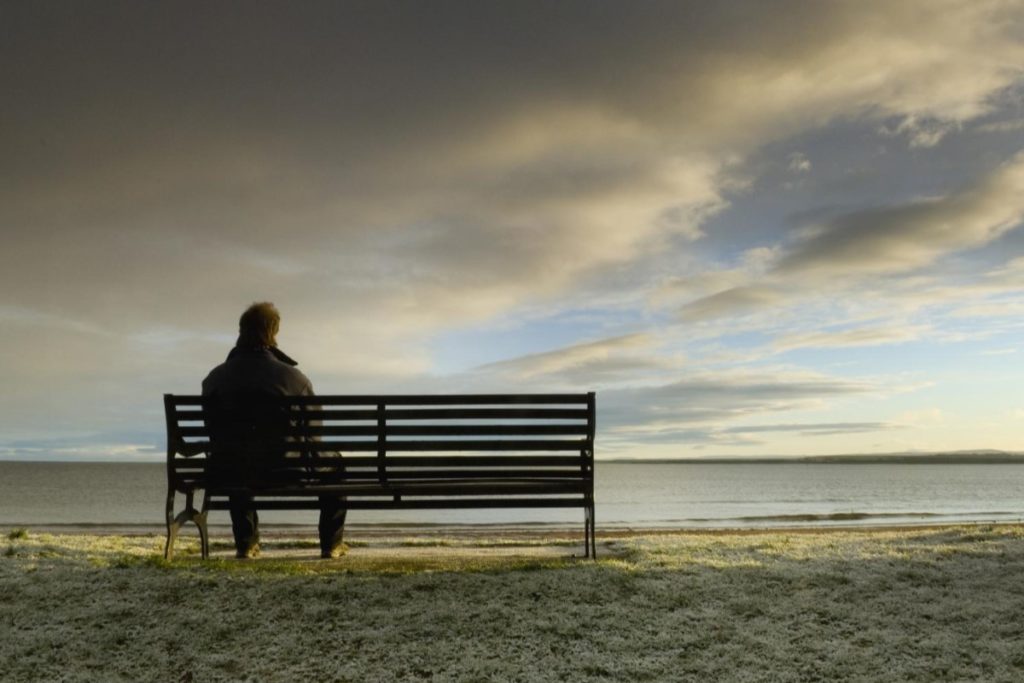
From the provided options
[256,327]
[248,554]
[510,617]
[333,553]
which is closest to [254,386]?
[256,327]

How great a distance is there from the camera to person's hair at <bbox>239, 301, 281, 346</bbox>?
26.4ft

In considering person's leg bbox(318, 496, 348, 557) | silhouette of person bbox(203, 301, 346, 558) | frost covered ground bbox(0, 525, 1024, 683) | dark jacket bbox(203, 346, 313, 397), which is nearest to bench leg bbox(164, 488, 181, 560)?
frost covered ground bbox(0, 525, 1024, 683)

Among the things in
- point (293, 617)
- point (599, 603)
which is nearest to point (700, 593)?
point (599, 603)

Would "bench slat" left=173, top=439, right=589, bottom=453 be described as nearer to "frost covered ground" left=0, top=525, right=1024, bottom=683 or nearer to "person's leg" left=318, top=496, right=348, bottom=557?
"person's leg" left=318, top=496, right=348, bottom=557

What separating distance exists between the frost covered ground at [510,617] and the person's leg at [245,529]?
0.69 feet

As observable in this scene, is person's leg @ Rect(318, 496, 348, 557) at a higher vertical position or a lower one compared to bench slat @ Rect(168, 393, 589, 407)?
lower

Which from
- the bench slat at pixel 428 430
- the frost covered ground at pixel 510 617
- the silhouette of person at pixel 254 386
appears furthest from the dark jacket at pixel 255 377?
the frost covered ground at pixel 510 617

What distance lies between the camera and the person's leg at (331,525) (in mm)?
7883

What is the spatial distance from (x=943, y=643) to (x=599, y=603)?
8.16 feet

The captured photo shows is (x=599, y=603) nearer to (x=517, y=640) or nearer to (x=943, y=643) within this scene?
(x=517, y=640)

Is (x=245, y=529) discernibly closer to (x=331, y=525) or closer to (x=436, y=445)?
(x=331, y=525)

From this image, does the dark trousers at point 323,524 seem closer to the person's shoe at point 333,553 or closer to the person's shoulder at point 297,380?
the person's shoe at point 333,553

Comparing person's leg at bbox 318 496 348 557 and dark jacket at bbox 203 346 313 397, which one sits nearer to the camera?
dark jacket at bbox 203 346 313 397

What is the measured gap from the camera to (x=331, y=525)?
8.09 meters
